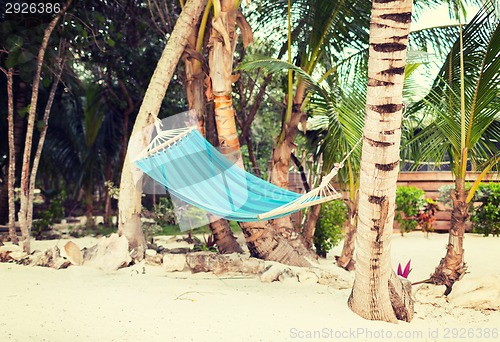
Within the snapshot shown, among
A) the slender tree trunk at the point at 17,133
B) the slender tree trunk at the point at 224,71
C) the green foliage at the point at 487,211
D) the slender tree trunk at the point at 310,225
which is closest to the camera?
the slender tree trunk at the point at 224,71

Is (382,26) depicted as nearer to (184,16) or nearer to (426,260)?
(184,16)

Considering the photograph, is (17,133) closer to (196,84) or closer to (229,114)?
(196,84)

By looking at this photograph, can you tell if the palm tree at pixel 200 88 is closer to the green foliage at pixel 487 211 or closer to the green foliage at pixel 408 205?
the green foliage at pixel 408 205

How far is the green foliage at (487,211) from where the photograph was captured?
5.91 meters

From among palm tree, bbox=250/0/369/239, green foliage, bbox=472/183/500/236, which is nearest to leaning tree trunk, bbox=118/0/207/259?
palm tree, bbox=250/0/369/239

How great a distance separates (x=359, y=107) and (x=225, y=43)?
3.33 feet

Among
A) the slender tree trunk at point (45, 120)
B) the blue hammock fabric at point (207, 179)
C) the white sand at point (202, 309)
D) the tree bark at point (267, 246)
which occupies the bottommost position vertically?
the white sand at point (202, 309)

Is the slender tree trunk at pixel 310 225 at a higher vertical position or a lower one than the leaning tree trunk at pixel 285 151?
lower

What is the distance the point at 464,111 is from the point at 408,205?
2.97 meters

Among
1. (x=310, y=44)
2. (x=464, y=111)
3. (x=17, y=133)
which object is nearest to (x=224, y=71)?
(x=310, y=44)

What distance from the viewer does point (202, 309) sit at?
2.82 m

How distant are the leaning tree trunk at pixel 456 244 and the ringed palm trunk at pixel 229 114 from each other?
933mm

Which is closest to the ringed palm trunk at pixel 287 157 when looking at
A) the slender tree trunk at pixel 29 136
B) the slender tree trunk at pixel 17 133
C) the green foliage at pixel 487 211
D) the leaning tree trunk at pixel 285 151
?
the leaning tree trunk at pixel 285 151

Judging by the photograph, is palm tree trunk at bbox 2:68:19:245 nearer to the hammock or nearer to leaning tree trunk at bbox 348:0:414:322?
the hammock
